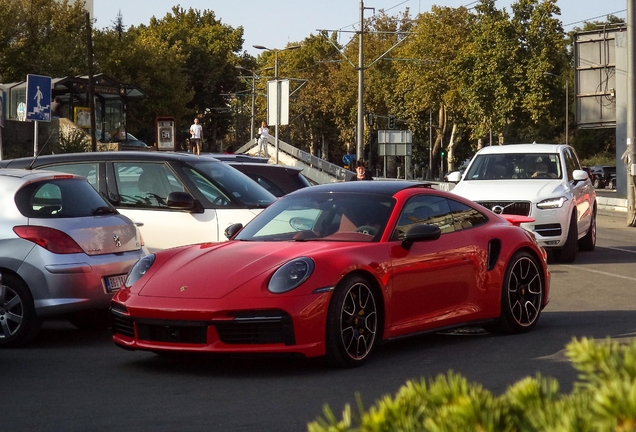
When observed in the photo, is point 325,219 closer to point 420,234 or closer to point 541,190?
point 420,234

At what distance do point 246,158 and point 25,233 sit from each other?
32.2 ft

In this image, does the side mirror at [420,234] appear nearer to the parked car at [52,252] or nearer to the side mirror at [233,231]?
the side mirror at [233,231]

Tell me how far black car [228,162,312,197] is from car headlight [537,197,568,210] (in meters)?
3.55

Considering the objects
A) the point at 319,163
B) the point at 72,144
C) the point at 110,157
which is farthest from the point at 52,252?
the point at 319,163

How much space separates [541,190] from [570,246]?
929 millimetres

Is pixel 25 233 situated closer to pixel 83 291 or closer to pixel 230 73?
pixel 83 291

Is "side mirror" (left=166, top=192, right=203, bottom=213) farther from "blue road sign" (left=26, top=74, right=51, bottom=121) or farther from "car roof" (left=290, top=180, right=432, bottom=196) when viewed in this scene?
"blue road sign" (left=26, top=74, right=51, bottom=121)

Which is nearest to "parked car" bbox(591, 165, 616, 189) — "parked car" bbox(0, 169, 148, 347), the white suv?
the white suv

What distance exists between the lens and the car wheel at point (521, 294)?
8.95 m

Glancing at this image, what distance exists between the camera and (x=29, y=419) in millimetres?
6000

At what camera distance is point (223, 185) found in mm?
11695

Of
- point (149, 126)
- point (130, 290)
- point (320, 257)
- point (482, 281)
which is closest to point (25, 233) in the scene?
point (130, 290)

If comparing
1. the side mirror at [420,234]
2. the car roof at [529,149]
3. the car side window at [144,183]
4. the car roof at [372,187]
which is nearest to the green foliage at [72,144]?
the car roof at [529,149]

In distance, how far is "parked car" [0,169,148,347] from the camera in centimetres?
886
